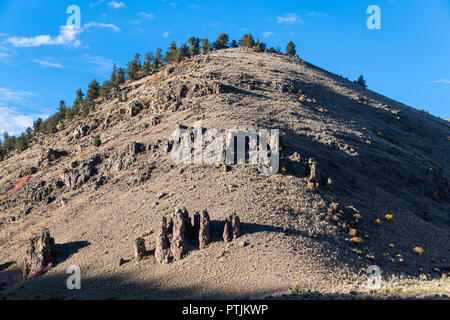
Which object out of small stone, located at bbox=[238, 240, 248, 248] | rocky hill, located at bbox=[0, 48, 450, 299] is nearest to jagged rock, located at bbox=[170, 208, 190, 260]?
rocky hill, located at bbox=[0, 48, 450, 299]

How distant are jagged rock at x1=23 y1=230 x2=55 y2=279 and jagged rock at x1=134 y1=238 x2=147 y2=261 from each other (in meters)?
12.1

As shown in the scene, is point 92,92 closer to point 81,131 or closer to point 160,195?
point 81,131

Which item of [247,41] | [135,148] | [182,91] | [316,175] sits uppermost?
[247,41]

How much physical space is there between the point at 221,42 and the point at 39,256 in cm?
11562

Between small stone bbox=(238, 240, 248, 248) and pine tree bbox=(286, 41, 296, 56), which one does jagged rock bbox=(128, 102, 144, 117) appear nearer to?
small stone bbox=(238, 240, 248, 248)

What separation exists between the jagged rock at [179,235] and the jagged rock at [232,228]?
447 cm

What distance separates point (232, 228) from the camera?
41.7 m

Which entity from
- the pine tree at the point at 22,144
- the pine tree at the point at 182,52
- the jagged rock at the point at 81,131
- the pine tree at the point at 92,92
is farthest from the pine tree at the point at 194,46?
the pine tree at the point at 22,144

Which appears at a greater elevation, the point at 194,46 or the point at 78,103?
the point at 194,46

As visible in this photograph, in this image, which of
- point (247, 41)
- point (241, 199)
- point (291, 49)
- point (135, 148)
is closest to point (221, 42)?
point (247, 41)

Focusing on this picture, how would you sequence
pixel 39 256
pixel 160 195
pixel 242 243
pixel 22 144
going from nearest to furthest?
pixel 242 243 < pixel 39 256 < pixel 160 195 < pixel 22 144

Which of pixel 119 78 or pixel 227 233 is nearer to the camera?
pixel 227 233

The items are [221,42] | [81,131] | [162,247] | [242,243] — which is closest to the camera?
[242,243]
